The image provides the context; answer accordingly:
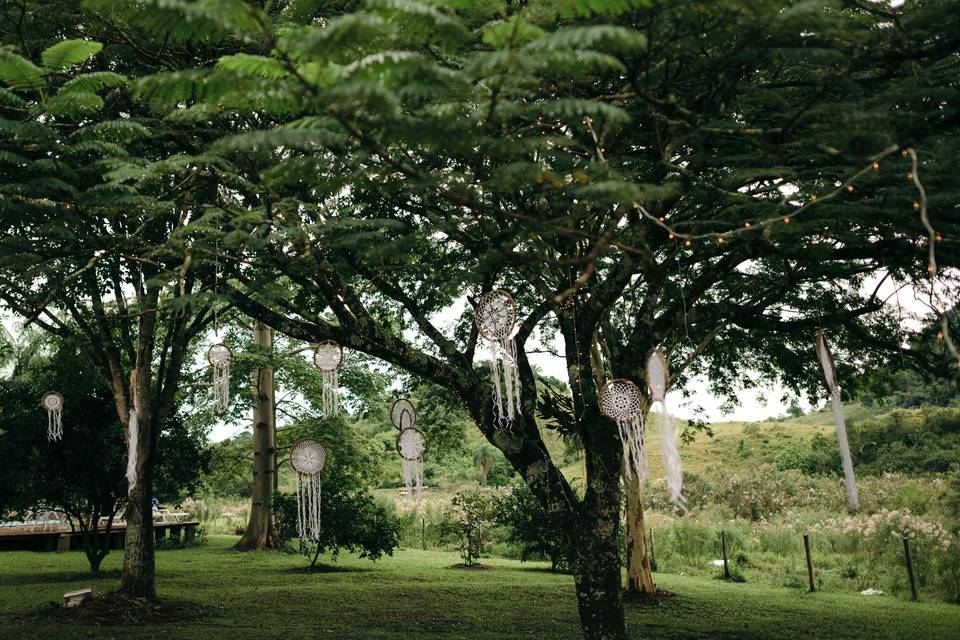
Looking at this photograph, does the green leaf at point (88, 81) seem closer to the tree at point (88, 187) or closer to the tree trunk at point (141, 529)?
the tree at point (88, 187)

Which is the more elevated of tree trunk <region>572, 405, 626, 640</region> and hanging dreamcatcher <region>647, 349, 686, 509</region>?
hanging dreamcatcher <region>647, 349, 686, 509</region>

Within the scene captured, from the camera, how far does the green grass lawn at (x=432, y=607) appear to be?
8328 mm

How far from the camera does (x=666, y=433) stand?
5781 millimetres

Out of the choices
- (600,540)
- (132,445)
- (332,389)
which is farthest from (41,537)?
(600,540)

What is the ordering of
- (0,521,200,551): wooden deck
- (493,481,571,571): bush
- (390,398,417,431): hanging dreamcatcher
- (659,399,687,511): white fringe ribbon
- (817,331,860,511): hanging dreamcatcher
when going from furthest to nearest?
(0,521,200,551): wooden deck → (493,481,571,571): bush → (390,398,417,431): hanging dreamcatcher → (817,331,860,511): hanging dreamcatcher → (659,399,687,511): white fringe ribbon

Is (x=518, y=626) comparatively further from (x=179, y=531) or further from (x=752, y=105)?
(x=179, y=531)

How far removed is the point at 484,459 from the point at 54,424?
64.4ft

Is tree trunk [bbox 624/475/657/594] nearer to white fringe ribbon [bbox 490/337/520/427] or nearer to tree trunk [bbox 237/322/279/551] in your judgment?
white fringe ribbon [bbox 490/337/520/427]

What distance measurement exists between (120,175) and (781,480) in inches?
793

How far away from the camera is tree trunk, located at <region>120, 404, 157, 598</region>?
929 cm

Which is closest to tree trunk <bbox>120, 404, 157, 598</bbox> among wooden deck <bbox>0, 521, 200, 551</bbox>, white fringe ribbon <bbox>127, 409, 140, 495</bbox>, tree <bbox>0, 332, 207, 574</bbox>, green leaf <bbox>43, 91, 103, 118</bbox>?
white fringe ribbon <bbox>127, 409, 140, 495</bbox>

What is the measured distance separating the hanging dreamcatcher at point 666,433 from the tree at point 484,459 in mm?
23610

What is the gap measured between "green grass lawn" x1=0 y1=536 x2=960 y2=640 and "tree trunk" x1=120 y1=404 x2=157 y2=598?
1.05 m

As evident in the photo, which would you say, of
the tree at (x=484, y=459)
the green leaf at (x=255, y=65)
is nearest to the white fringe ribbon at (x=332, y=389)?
the green leaf at (x=255, y=65)
